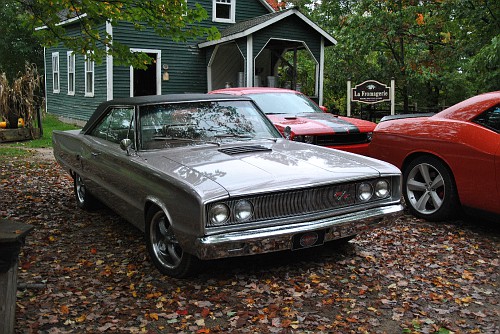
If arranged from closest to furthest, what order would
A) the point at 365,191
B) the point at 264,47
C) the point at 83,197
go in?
the point at 365,191
the point at 83,197
the point at 264,47

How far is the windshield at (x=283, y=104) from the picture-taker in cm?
951

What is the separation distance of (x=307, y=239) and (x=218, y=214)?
75cm

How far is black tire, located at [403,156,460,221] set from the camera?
18.1 ft

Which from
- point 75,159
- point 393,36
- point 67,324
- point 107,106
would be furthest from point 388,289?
point 393,36

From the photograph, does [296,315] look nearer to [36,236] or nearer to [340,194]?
[340,194]

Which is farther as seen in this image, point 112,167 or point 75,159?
point 75,159

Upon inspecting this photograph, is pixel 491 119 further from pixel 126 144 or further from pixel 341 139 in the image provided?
pixel 126 144

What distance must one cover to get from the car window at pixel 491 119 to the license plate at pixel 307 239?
94.7 inches

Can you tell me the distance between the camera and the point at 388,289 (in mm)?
4055

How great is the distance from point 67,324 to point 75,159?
3.31 metres

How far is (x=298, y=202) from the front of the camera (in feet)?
13.0

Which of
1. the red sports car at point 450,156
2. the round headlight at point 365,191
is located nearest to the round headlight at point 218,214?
the round headlight at point 365,191

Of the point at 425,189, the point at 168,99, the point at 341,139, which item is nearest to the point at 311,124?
the point at 341,139

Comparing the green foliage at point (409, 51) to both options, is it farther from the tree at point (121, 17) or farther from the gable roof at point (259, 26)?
the tree at point (121, 17)
